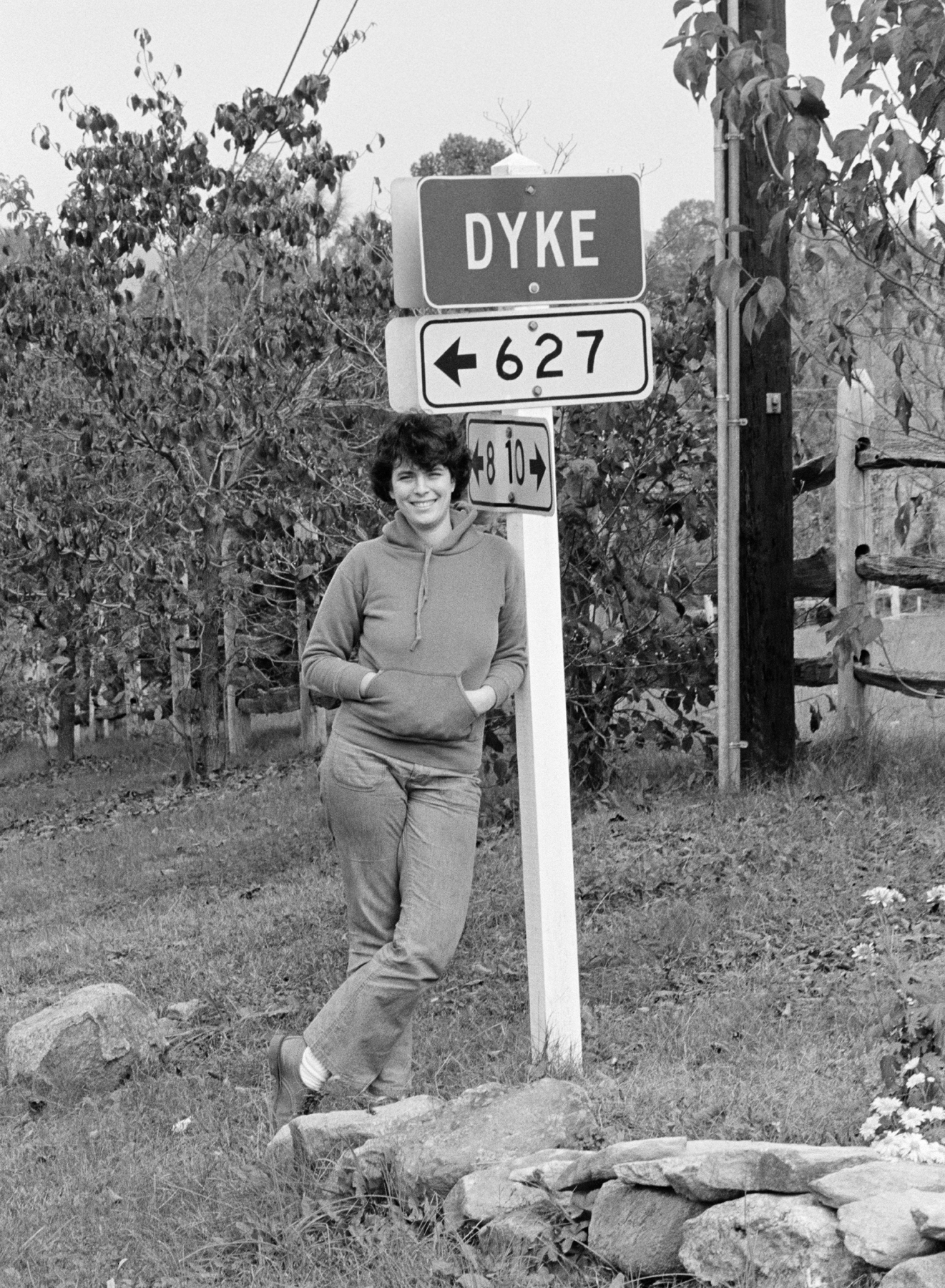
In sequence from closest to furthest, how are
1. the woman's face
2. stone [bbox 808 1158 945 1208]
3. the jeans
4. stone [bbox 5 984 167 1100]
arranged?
stone [bbox 808 1158 945 1208]
the jeans
the woman's face
stone [bbox 5 984 167 1100]

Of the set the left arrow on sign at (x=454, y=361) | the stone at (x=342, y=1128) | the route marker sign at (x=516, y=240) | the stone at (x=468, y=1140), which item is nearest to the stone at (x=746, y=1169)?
the stone at (x=468, y=1140)

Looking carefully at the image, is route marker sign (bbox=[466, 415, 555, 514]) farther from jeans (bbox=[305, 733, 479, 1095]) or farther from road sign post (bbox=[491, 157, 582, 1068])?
jeans (bbox=[305, 733, 479, 1095])

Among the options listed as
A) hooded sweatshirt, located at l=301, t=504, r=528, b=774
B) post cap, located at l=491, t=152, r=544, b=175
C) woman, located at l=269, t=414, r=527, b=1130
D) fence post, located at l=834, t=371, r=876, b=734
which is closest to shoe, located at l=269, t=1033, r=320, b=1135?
woman, located at l=269, t=414, r=527, b=1130

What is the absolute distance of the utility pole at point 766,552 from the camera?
8.66 metres

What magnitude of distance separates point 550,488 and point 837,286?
43.1ft

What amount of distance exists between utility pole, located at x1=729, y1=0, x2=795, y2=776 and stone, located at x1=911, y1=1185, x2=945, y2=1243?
5885 millimetres

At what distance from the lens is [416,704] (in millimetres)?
4875

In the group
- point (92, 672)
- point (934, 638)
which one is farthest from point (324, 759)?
point (92, 672)

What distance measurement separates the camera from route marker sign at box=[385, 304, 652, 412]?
4.75m

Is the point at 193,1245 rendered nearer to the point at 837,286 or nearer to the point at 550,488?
the point at 550,488

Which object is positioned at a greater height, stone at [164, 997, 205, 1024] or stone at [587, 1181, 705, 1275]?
stone at [587, 1181, 705, 1275]

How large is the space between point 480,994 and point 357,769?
5.38 feet

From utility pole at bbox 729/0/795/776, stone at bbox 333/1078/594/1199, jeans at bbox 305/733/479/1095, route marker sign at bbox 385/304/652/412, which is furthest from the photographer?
utility pole at bbox 729/0/795/776

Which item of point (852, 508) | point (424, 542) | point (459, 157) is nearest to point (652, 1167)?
point (424, 542)
